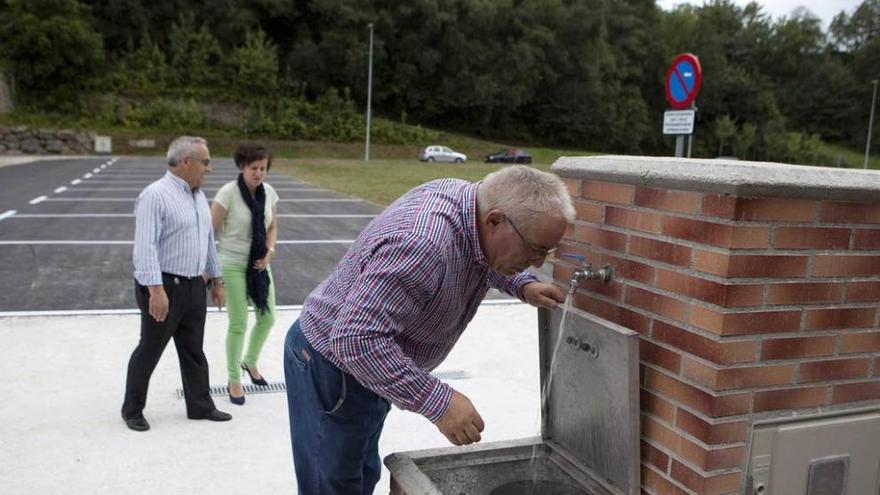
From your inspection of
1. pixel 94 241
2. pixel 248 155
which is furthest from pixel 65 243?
pixel 248 155

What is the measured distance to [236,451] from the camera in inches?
149

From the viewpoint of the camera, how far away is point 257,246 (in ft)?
14.6

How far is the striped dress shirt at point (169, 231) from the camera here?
12.5ft

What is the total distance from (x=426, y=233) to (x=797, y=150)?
239 feet

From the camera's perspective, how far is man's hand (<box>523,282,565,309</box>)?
231cm

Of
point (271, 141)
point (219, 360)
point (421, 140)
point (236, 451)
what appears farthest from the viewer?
point (421, 140)

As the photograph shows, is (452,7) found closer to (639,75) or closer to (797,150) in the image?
(639,75)

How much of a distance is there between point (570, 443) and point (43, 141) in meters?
42.3

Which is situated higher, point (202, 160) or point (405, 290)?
point (202, 160)

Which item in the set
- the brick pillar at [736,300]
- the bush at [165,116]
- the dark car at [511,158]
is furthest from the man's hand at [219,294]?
the bush at [165,116]

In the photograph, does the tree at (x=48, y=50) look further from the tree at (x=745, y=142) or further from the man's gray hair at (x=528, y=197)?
the tree at (x=745, y=142)

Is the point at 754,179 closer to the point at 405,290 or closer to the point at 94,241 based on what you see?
the point at 405,290

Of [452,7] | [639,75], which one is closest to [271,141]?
[452,7]

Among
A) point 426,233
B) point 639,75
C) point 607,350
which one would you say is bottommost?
point 607,350
